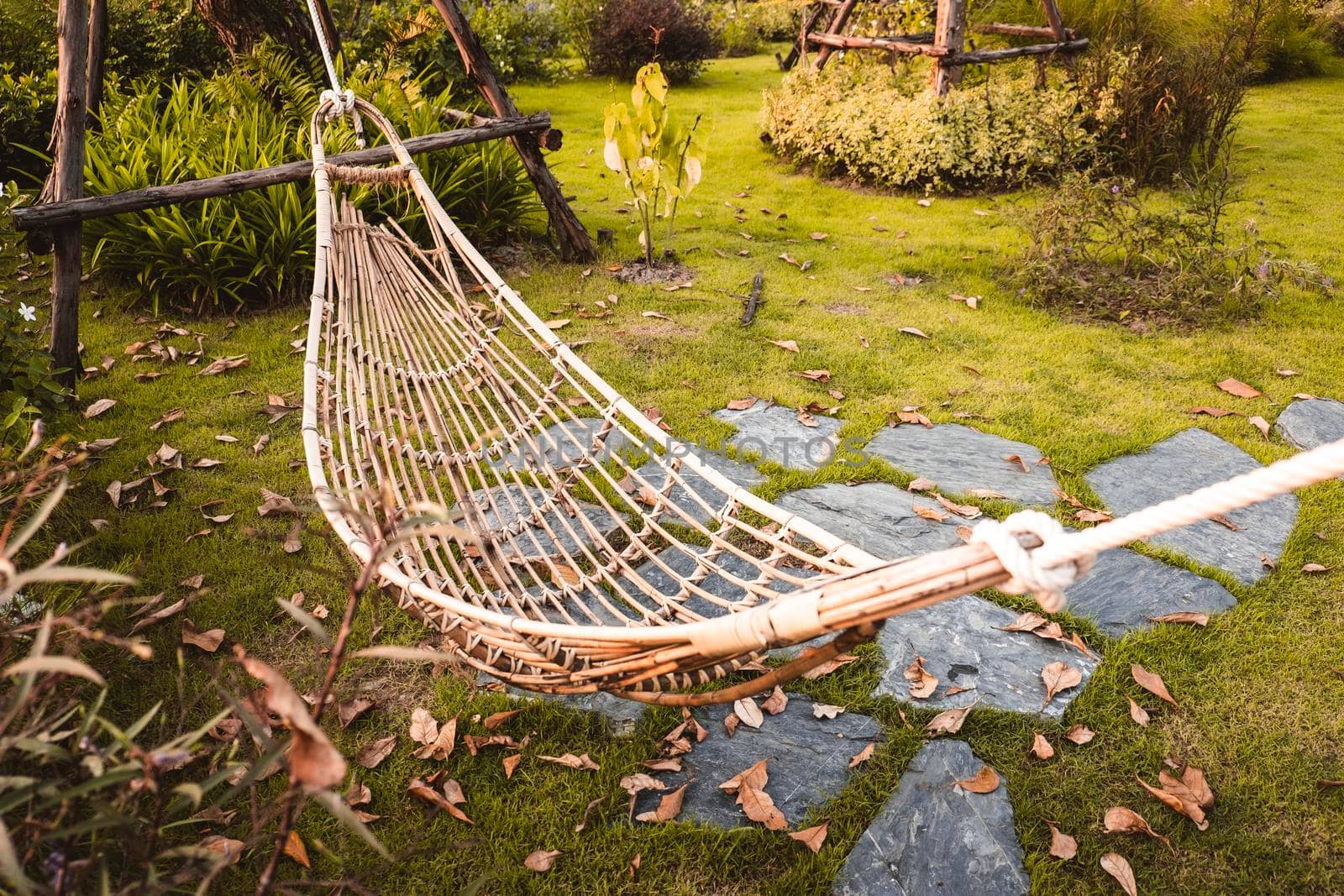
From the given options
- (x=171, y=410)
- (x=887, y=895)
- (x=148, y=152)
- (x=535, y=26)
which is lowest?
(x=887, y=895)

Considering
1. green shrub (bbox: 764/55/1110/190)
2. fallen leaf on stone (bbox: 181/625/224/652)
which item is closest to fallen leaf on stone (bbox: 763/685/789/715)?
fallen leaf on stone (bbox: 181/625/224/652)

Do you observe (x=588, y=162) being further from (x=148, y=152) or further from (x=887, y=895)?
(x=887, y=895)

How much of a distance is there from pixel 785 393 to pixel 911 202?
8.99ft

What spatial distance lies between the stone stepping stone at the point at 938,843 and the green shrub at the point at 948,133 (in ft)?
13.9

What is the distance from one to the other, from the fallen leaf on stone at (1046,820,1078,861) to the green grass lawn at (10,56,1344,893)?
2 cm

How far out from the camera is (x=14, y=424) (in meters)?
2.22

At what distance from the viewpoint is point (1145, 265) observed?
13.1 ft

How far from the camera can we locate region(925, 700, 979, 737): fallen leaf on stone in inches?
67.6

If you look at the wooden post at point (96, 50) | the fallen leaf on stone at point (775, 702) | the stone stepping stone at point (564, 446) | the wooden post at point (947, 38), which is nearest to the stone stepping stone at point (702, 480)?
the stone stepping stone at point (564, 446)

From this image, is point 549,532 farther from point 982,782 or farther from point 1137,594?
point 1137,594

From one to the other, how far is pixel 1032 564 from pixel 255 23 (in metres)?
4.88

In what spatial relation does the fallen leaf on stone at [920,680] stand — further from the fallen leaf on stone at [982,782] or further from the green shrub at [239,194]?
the green shrub at [239,194]

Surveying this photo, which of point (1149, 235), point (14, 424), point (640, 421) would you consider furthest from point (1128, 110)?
point (14, 424)

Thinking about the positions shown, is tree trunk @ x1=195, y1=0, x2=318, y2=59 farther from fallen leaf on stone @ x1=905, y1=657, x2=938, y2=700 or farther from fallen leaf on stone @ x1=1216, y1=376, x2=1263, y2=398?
fallen leaf on stone @ x1=1216, y1=376, x2=1263, y2=398
